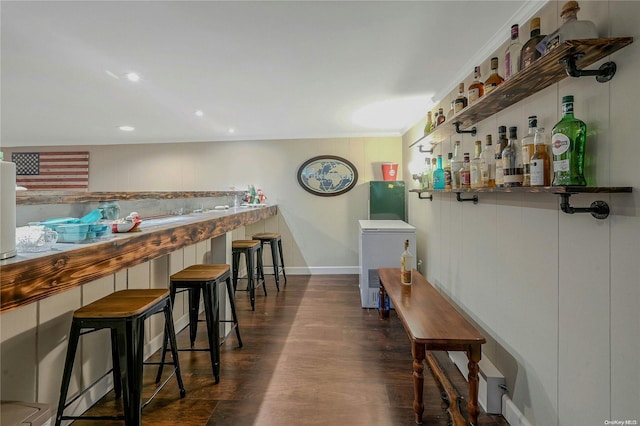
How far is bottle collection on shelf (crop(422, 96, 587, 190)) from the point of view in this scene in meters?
1.18

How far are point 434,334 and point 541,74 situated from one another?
133 cm

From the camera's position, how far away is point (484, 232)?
2049mm

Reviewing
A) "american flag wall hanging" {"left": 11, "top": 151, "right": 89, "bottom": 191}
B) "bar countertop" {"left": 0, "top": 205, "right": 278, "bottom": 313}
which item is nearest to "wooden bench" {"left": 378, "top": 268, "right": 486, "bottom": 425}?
"bar countertop" {"left": 0, "top": 205, "right": 278, "bottom": 313}

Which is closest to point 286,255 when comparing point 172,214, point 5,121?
point 172,214

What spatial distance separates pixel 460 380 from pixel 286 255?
3.32 metres

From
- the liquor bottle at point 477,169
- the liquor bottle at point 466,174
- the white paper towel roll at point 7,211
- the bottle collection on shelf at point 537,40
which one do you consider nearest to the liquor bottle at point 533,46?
the bottle collection on shelf at point 537,40

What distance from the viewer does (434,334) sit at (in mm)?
1676

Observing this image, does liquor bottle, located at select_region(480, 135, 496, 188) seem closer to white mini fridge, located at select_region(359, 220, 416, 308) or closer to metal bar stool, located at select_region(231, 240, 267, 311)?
white mini fridge, located at select_region(359, 220, 416, 308)

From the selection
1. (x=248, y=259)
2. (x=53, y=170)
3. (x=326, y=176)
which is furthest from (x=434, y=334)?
(x=53, y=170)

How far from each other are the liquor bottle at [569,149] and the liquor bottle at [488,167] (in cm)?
68

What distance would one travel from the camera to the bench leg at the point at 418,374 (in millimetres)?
1647

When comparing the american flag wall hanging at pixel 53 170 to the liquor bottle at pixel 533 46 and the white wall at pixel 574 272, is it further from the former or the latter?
the liquor bottle at pixel 533 46

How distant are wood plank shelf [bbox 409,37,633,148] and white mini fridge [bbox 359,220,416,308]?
153 centimetres

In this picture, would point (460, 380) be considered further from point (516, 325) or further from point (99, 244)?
point (99, 244)
